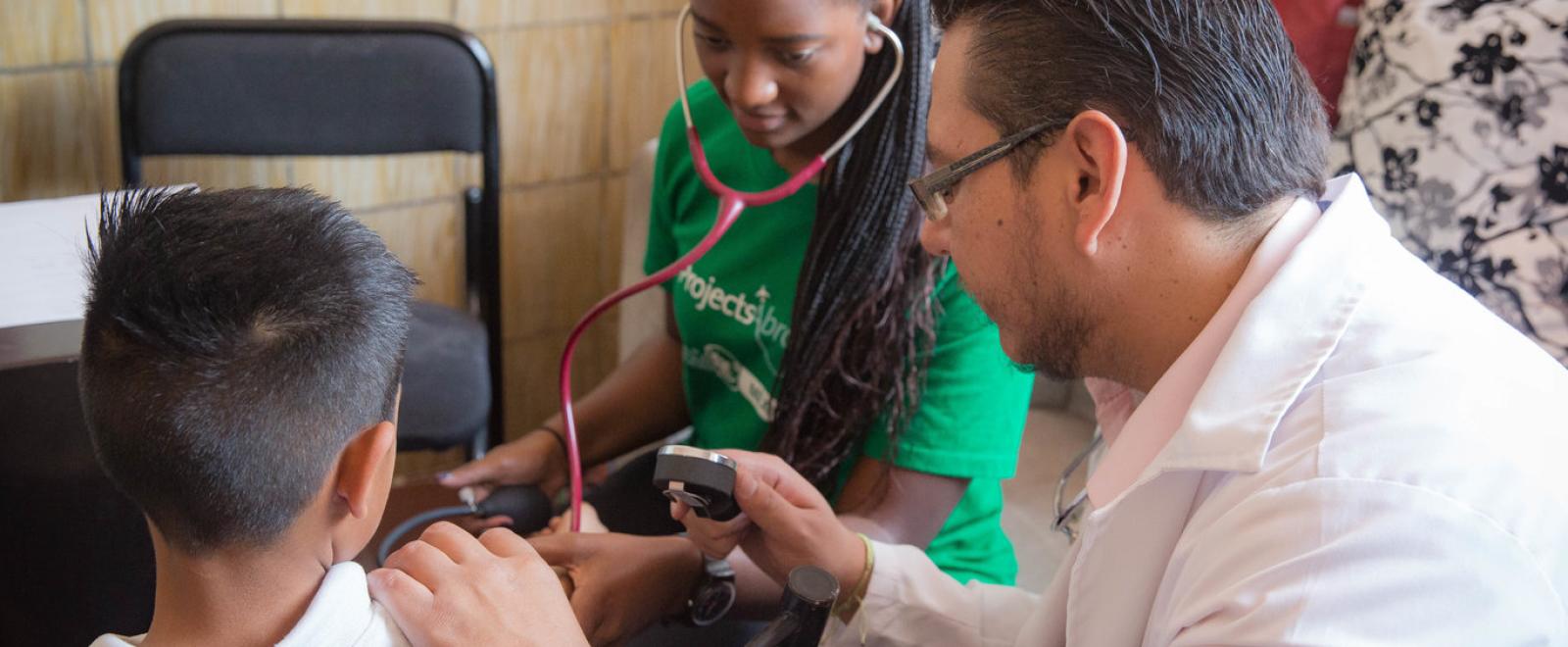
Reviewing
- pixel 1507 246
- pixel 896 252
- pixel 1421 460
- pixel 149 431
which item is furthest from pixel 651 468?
pixel 1507 246

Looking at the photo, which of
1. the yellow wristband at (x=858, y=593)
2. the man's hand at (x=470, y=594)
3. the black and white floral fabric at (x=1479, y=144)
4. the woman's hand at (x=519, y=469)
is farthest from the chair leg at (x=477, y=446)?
the black and white floral fabric at (x=1479, y=144)

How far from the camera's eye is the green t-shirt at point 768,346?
4.04 ft

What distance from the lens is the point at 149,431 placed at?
27.6 inches

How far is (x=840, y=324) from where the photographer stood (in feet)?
4.09

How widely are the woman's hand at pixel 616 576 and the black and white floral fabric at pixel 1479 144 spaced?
115 centimetres

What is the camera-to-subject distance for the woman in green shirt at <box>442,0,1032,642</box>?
3.79 feet

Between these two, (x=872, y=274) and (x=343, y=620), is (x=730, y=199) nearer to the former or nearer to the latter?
(x=872, y=274)

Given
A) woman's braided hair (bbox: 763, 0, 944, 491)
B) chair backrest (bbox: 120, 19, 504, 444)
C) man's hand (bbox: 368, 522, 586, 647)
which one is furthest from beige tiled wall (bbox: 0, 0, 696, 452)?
man's hand (bbox: 368, 522, 586, 647)

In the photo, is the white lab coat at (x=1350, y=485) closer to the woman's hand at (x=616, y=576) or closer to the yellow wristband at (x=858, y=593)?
the yellow wristband at (x=858, y=593)

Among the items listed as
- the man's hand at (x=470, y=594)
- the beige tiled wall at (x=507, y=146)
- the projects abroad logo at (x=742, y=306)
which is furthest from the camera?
the beige tiled wall at (x=507, y=146)

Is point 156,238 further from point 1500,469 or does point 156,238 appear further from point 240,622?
A: point 1500,469

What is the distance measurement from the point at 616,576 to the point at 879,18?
0.57 m

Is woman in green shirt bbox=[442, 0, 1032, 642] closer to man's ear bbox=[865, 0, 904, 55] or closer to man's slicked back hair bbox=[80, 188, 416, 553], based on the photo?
man's ear bbox=[865, 0, 904, 55]

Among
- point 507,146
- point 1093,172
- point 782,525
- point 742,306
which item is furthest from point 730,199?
point 507,146
